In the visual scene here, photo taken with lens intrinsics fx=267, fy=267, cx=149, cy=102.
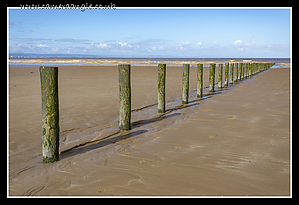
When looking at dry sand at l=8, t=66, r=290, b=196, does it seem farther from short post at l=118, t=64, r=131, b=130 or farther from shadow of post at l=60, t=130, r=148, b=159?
short post at l=118, t=64, r=131, b=130

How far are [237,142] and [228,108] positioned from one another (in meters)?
3.35

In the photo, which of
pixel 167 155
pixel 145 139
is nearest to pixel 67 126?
pixel 145 139

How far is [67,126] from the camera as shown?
6188mm

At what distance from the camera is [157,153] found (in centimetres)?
445

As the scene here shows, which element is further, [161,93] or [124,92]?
[161,93]

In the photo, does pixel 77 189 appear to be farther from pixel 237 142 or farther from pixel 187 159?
pixel 237 142

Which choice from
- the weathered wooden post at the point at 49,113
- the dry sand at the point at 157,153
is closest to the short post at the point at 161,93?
the dry sand at the point at 157,153

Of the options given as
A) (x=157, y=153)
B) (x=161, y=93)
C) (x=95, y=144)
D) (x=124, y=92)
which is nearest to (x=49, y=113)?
(x=95, y=144)

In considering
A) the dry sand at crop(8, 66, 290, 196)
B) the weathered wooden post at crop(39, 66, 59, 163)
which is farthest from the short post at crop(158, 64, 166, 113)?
the weathered wooden post at crop(39, 66, 59, 163)

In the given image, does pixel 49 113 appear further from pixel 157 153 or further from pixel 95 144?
pixel 157 153

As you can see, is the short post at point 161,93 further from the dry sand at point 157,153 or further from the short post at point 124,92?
the short post at point 124,92

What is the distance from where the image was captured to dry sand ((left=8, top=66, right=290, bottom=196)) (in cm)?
334

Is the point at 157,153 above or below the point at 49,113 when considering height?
below

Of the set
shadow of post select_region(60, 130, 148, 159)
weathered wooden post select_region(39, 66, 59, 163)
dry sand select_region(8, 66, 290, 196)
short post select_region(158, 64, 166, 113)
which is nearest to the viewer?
dry sand select_region(8, 66, 290, 196)
